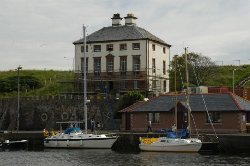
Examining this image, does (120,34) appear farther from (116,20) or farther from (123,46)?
(116,20)

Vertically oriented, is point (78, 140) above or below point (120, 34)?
below

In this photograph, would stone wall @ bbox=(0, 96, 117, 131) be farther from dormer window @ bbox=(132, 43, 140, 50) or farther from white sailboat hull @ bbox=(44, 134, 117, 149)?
white sailboat hull @ bbox=(44, 134, 117, 149)

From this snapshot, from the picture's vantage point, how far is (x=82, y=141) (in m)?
62.6

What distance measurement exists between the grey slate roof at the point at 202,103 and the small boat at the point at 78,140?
8.79 meters

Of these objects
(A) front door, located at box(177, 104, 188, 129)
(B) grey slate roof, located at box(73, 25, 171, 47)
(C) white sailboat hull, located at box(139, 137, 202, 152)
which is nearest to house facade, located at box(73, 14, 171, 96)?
(B) grey slate roof, located at box(73, 25, 171, 47)

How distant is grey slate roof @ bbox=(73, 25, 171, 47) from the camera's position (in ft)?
282

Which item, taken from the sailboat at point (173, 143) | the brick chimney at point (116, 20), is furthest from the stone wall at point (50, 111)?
the sailboat at point (173, 143)

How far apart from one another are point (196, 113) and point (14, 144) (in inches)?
817

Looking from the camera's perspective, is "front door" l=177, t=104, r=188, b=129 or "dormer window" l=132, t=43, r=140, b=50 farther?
"dormer window" l=132, t=43, r=140, b=50

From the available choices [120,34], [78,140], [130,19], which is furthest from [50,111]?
[130,19]

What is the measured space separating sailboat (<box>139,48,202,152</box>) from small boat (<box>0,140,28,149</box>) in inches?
571

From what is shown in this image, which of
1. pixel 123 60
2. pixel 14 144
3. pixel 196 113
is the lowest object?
pixel 14 144

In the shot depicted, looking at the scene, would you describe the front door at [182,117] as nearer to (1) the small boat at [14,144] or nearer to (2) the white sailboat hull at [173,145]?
(2) the white sailboat hull at [173,145]

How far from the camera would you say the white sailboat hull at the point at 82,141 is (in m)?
61.2
